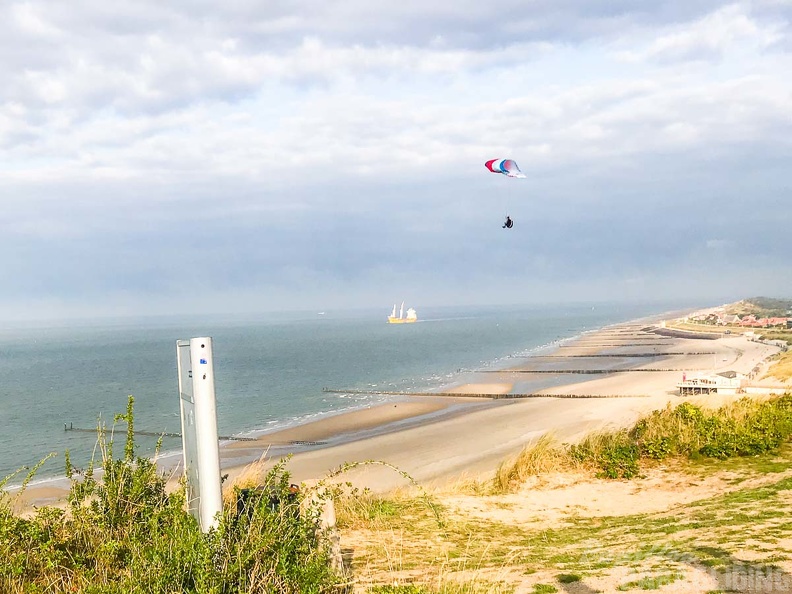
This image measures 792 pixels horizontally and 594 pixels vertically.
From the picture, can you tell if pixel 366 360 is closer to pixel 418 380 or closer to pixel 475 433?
pixel 418 380

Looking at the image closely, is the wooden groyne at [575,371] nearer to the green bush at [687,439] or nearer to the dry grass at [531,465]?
the green bush at [687,439]

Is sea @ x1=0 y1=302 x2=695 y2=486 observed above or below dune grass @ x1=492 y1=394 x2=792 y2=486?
below

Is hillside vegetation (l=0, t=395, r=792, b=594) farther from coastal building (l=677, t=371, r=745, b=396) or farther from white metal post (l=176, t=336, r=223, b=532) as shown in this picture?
coastal building (l=677, t=371, r=745, b=396)

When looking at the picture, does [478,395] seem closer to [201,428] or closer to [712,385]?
[712,385]

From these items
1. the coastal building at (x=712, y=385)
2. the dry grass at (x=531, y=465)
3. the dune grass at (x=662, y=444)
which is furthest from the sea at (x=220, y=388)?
the coastal building at (x=712, y=385)

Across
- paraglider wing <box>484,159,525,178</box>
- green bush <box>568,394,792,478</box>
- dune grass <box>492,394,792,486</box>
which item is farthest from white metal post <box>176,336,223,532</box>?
paraglider wing <box>484,159,525,178</box>
